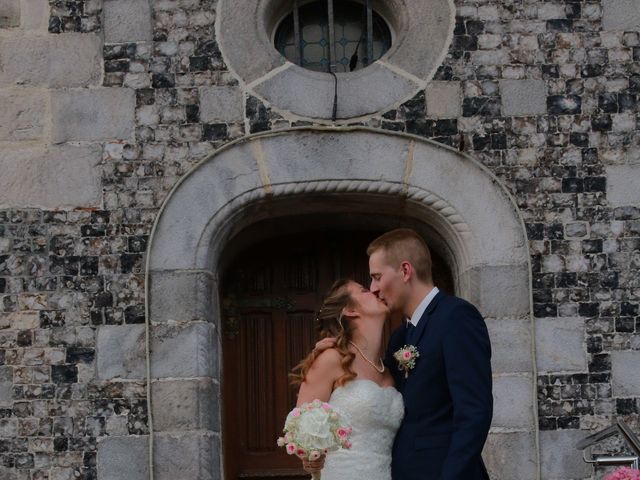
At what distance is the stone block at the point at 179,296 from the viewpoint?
6.65 metres

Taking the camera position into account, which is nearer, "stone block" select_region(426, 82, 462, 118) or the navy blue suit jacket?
the navy blue suit jacket

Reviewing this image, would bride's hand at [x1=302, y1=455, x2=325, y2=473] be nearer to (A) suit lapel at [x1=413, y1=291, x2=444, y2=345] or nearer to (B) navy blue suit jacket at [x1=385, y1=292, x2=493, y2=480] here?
(B) navy blue suit jacket at [x1=385, y1=292, x2=493, y2=480]

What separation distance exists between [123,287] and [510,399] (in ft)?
7.05

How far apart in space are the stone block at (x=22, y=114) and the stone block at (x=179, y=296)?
3.55 feet

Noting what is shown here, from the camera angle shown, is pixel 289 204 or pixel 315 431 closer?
pixel 315 431

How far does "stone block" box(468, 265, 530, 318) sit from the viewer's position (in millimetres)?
6672

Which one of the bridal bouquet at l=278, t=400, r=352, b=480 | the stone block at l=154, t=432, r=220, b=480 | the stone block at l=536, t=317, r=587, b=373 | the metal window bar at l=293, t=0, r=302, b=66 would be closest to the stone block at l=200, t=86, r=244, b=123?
the metal window bar at l=293, t=0, r=302, b=66

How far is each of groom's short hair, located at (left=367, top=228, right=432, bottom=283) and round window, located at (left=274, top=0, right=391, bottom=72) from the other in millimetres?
2647

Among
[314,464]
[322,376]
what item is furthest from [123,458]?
[314,464]

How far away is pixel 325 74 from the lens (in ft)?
22.8

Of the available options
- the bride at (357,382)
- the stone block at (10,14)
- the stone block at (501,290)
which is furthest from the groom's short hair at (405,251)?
the stone block at (10,14)

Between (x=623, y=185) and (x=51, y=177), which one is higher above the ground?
(x=51, y=177)

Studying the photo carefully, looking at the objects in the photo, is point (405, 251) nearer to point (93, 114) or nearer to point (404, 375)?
point (404, 375)

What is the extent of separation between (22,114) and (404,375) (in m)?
3.06
